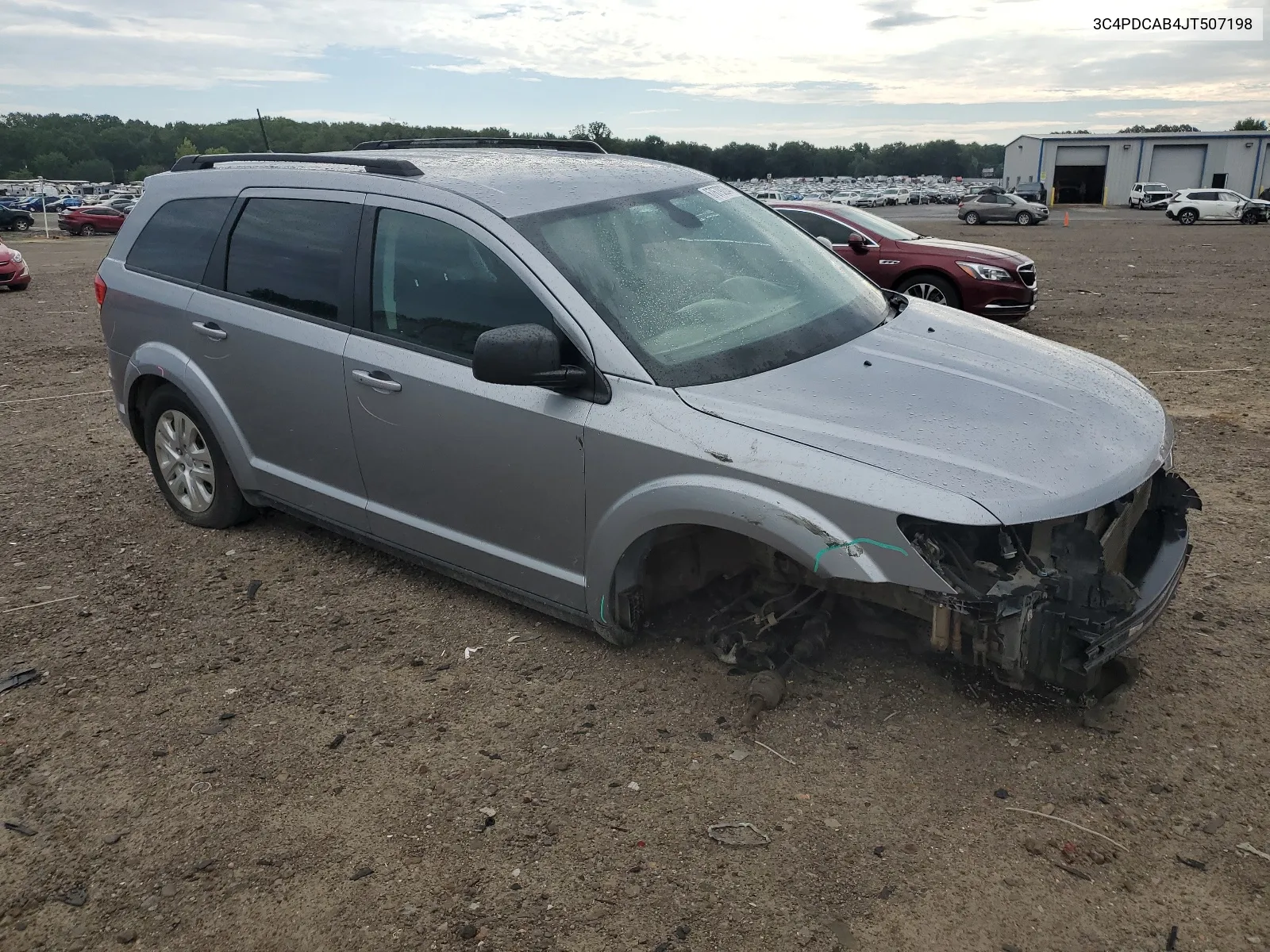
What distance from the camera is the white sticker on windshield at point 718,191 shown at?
448 cm

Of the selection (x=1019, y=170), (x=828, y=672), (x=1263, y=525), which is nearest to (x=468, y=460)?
(x=828, y=672)

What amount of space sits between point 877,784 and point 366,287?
8.84ft

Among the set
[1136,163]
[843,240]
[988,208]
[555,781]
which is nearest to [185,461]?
[555,781]

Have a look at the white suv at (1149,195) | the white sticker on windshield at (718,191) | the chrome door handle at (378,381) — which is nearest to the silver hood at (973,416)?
the white sticker on windshield at (718,191)

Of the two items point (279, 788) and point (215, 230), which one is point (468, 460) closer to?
point (279, 788)

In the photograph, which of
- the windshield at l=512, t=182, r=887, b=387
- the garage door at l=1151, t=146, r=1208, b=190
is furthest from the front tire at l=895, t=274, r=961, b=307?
the garage door at l=1151, t=146, r=1208, b=190

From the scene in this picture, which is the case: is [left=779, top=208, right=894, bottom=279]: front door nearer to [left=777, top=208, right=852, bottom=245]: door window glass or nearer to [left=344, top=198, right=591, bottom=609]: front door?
[left=777, top=208, right=852, bottom=245]: door window glass

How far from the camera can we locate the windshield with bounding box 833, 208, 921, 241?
455 inches

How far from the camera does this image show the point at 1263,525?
4.89 metres

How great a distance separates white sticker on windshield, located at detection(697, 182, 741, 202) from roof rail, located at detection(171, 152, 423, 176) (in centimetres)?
126

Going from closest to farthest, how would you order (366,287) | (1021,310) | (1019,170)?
(366,287), (1021,310), (1019,170)

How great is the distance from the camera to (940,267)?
36.3ft

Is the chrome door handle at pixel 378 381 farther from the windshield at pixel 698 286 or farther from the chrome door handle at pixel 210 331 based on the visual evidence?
the chrome door handle at pixel 210 331

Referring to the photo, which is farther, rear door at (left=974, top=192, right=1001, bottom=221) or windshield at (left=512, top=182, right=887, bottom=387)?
rear door at (left=974, top=192, right=1001, bottom=221)
